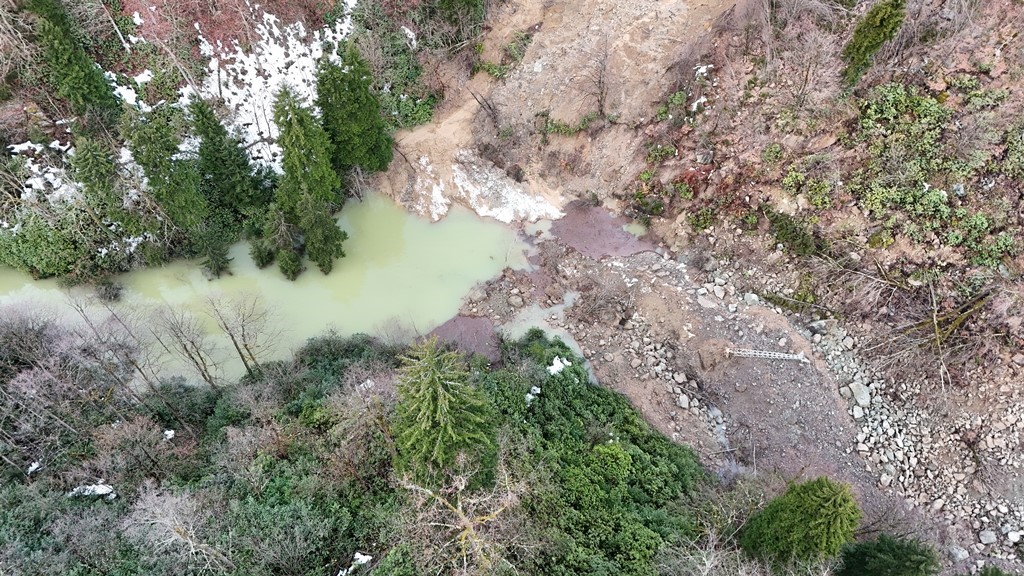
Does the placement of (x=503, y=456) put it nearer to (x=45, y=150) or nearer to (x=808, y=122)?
(x=808, y=122)

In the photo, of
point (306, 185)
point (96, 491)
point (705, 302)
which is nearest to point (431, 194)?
point (306, 185)

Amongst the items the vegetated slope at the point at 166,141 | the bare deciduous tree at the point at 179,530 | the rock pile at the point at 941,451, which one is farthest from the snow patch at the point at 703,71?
the bare deciduous tree at the point at 179,530

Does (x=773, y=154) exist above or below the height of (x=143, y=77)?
below

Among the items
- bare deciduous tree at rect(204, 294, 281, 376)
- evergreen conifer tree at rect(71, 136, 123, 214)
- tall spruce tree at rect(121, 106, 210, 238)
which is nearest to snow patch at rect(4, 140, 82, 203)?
evergreen conifer tree at rect(71, 136, 123, 214)

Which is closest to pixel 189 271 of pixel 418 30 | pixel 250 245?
pixel 250 245

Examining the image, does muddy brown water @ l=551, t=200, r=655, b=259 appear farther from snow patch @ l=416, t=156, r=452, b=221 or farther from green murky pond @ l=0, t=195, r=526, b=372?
snow patch @ l=416, t=156, r=452, b=221

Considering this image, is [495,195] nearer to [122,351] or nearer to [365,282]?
[365,282]
